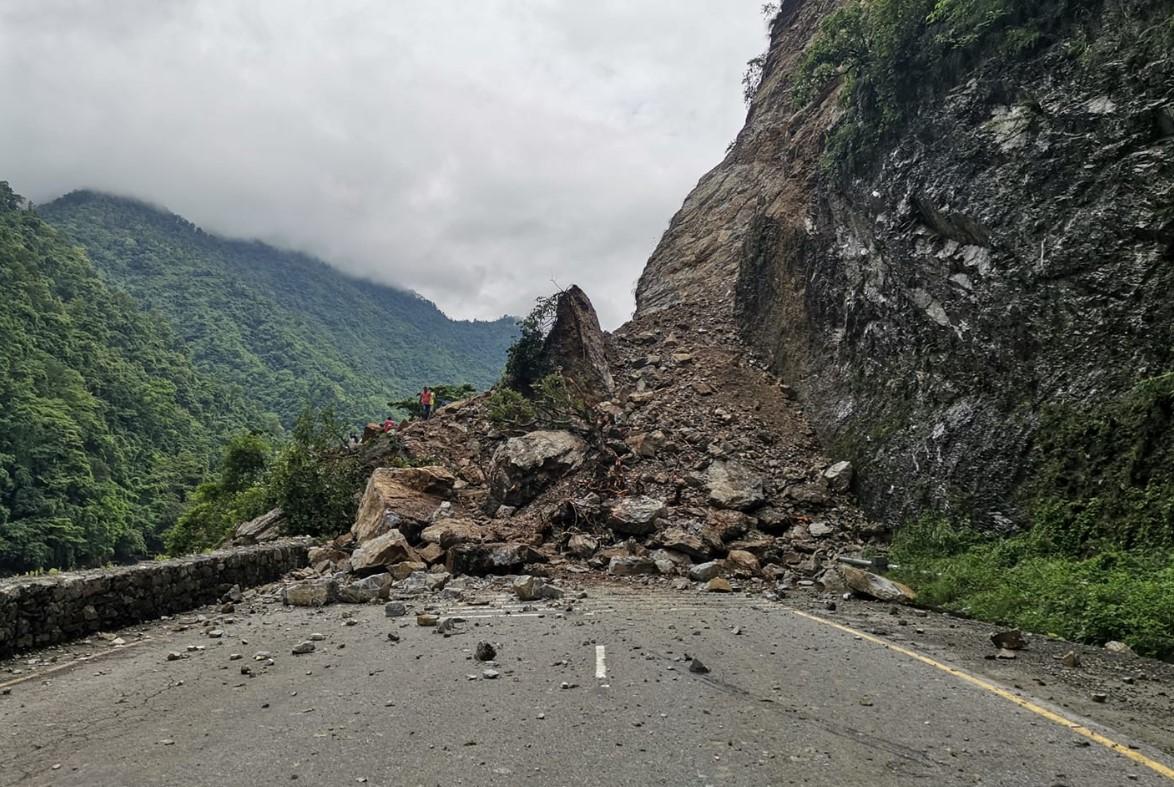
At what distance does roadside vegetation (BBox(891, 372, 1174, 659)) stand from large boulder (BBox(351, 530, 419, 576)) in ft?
33.3

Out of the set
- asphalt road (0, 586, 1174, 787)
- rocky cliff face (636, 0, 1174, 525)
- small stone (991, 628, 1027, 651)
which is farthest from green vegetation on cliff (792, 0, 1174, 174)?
asphalt road (0, 586, 1174, 787)

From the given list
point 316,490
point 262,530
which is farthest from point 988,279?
point 262,530

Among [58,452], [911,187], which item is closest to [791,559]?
[911,187]

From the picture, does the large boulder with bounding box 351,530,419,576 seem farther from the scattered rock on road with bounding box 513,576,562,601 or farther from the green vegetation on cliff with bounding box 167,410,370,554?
the green vegetation on cliff with bounding box 167,410,370,554

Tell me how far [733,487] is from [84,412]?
201 feet

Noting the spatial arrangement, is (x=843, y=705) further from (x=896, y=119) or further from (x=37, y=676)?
(x=896, y=119)

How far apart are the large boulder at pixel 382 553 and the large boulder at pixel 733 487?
7.43 metres

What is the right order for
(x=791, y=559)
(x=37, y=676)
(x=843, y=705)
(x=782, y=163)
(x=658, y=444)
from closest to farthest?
1. (x=843, y=705)
2. (x=37, y=676)
3. (x=791, y=559)
4. (x=658, y=444)
5. (x=782, y=163)

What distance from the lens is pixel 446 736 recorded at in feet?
15.1

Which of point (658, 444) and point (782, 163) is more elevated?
point (782, 163)

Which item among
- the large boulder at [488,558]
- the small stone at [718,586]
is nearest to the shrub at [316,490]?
the large boulder at [488,558]

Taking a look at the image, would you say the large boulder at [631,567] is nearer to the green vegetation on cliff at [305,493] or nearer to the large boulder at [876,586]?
the large boulder at [876,586]

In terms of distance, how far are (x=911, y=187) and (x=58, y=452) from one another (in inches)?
2331

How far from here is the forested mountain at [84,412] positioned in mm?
47281
